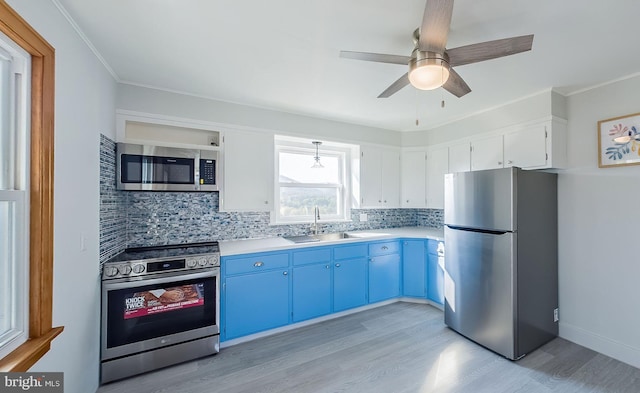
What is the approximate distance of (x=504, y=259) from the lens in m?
2.25

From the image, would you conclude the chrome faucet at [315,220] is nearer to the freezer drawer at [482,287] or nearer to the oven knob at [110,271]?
the freezer drawer at [482,287]

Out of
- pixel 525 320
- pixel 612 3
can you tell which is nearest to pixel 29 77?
pixel 612 3

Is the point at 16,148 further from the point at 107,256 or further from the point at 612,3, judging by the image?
the point at 612,3

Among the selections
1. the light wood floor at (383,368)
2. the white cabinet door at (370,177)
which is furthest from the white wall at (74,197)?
the white cabinet door at (370,177)

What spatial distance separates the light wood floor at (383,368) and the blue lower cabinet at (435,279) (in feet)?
1.76

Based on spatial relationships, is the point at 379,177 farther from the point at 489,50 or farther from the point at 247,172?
the point at 489,50

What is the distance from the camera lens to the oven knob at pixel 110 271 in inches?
76.1

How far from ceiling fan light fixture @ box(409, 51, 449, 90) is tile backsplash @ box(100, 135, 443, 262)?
2264 millimetres

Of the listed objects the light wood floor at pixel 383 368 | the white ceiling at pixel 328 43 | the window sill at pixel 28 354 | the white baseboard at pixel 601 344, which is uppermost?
the white ceiling at pixel 328 43

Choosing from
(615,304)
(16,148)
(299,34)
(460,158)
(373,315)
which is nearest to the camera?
(16,148)

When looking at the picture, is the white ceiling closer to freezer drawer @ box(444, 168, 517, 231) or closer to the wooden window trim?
the wooden window trim

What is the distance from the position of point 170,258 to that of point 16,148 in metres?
1.21

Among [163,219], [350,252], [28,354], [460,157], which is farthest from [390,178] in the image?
[28,354]

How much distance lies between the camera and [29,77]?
1.23 meters
